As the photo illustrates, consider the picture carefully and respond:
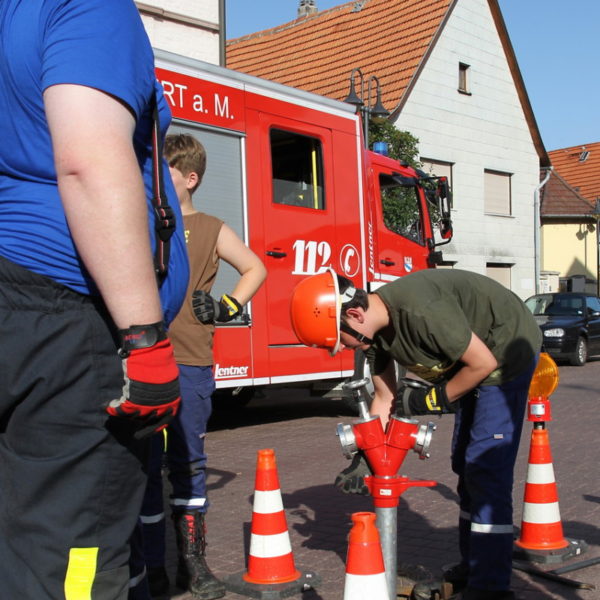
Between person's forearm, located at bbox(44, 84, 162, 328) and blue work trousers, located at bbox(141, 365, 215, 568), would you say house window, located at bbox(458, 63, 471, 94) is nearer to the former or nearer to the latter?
blue work trousers, located at bbox(141, 365, 215, 568)

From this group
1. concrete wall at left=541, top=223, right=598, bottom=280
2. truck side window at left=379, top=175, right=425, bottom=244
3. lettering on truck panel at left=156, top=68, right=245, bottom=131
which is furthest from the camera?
concrete wall at left=541, top=223, right=598, bottom=280

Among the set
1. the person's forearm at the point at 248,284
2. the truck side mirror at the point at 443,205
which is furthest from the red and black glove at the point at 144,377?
the truck side mirror at the point at 443,205

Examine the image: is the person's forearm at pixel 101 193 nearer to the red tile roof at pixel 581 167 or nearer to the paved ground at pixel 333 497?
the paved ground at pixel 333 497

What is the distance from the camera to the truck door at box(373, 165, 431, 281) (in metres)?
10.3

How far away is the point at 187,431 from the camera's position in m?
3.99

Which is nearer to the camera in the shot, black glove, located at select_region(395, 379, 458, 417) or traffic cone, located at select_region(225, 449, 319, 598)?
black glove, located at select_region(395, 379, 458, 417)

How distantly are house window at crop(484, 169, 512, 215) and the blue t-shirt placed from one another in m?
25.4

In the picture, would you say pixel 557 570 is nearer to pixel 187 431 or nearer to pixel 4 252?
pixel 187 431

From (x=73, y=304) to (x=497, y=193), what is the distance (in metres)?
26.4

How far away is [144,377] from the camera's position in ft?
6.06

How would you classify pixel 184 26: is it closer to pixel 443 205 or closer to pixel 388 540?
pixel 443 205

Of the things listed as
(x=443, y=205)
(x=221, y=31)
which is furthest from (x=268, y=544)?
(x=221, y=31)

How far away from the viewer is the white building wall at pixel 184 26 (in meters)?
14.2

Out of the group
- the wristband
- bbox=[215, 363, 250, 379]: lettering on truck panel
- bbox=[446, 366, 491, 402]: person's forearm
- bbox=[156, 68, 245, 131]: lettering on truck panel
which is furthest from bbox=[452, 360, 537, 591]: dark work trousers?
bbox=[156, 68, 245, 131]: lettering on truck panel
